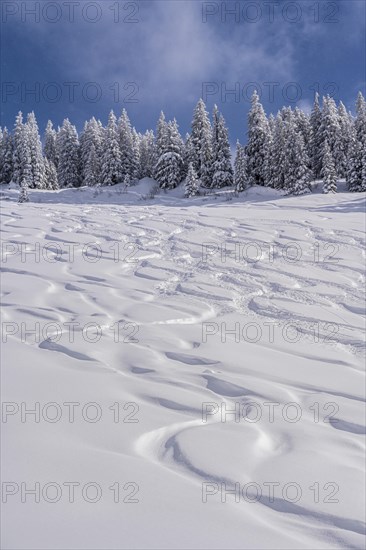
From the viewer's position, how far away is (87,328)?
11.4 ft

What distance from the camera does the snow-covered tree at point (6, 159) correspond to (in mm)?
53250

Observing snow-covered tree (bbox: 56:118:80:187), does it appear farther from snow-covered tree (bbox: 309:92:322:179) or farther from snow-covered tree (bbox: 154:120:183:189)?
snow-covered tree (bbox: 309:92:322:179)

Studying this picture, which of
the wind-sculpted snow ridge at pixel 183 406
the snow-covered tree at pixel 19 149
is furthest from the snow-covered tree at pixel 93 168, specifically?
the wind-sculpted snow ridge at pixel 183 406

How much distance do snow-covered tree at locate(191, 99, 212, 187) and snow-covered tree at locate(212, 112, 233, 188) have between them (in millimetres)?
889

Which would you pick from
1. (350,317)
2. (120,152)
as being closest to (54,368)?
(350,317)

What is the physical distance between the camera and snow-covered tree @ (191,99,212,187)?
43906 mm

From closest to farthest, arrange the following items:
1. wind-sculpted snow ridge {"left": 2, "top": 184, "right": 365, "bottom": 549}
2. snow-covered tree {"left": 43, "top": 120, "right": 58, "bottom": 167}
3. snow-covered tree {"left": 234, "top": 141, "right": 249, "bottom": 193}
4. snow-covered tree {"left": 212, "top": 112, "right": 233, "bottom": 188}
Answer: wind-sculpted snow ridge {"left": 2, "top": 184, "right": 365, "bottom": 549}, snow-covered tree {"left": 234, "top": 141, "right": 249, "bottom": 193}, snow-covered tree {"left": 212, "top": 112, "right": 233, "bottom": 188}, snow-covered tree {"left": 43, "top": 120, "right": 58, "bottom": 167}

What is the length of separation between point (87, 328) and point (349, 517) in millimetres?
2544

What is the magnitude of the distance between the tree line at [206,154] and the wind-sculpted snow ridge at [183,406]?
33.9m

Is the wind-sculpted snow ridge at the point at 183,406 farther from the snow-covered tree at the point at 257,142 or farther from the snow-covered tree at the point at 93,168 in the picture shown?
the snow-covered tree at the point at 93,168

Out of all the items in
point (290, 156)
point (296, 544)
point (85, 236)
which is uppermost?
point (290, 156)

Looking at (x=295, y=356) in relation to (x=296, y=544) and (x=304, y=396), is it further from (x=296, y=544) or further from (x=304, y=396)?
(x=296, y=544)

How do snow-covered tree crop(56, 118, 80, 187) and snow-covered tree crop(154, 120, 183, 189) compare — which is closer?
snow-covered tree crop(154, 120, 183, 189)

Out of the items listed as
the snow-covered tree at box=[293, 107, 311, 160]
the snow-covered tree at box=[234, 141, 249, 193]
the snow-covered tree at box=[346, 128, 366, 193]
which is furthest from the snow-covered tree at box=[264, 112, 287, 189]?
the snow-covered tree at box=[293, 107, 311, 160]
